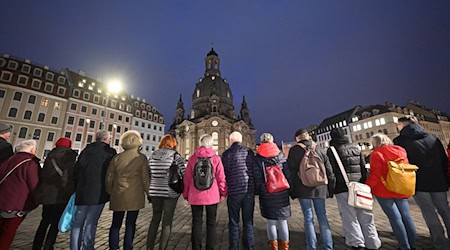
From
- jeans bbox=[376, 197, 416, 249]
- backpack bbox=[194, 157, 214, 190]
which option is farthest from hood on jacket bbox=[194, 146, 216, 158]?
jeans bbox=[376, 197, 416, 249]

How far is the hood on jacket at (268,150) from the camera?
402cm

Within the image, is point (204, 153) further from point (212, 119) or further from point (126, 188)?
point (212, 119)

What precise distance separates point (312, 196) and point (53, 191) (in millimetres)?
5355

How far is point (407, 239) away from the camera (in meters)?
→ 3.63

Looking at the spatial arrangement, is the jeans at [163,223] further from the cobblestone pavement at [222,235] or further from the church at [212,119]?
the church at [212,119]

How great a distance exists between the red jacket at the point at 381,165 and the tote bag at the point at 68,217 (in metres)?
6.15

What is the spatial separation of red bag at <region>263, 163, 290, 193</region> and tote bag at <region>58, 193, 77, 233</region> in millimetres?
4054

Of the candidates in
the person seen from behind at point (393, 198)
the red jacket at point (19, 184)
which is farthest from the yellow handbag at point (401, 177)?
the red jacket at point (19, 184)

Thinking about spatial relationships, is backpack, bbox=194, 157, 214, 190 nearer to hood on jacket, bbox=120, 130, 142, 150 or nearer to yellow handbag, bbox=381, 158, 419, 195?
hood on jacket, bbox=120, 130, 142, 150

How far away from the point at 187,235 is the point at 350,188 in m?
4.23

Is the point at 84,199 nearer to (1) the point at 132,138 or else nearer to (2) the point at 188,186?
(1) the point at 132,138

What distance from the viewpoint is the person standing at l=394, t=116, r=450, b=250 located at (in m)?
3.56

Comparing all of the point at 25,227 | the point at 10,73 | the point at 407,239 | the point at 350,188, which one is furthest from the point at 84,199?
the point at 10,73

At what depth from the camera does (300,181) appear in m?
3.96
